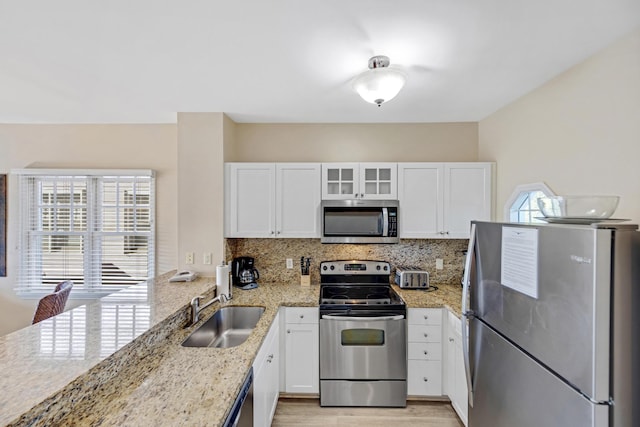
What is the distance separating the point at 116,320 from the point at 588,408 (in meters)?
2.25

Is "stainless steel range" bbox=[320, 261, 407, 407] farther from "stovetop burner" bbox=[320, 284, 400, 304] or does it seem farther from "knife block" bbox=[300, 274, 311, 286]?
"knife block" bbox=[300, 274, 311, 286]

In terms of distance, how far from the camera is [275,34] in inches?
60.6

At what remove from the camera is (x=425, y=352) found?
2.39 meters

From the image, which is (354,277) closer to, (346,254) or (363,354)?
(346,254)

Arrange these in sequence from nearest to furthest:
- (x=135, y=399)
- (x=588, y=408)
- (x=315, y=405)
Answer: (x=588, y=408) < (x=135, y=399) < (x=315, y=405)

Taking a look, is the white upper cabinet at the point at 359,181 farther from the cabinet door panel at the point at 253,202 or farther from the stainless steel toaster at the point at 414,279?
the stainless steel toaster at the point at 414,279

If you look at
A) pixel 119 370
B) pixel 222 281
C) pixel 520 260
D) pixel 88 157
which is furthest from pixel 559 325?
pixel 88 157

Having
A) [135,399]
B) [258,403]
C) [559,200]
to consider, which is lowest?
[258,403]

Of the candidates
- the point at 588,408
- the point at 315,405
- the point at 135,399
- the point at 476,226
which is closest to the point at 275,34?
the point at 476,226

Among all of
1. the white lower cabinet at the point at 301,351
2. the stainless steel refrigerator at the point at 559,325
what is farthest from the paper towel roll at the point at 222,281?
the stainless steel refrigerator at the point at 559,325

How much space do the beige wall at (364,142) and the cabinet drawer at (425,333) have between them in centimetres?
170

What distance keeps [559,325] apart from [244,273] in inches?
96.3

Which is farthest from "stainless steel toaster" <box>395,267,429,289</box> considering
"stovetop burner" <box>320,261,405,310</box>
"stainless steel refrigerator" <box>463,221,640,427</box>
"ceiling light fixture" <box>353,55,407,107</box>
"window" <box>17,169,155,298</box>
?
"window" <box>17,169,155,298</box>

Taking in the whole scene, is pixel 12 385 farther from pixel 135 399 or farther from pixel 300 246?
pixel 300 246
